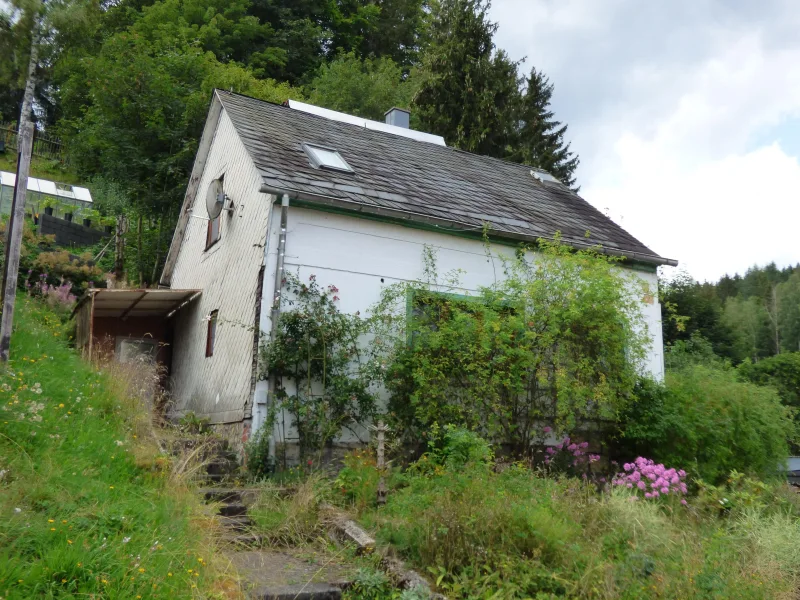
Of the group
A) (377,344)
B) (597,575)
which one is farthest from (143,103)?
(597,575)

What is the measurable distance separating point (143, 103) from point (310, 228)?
14714 millimetres

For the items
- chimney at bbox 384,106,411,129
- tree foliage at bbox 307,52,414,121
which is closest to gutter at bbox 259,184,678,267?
chimney at bbox 384,106,411,129

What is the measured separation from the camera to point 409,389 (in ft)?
29.2

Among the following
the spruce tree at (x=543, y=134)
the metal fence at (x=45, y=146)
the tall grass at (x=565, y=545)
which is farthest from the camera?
the metal fence at (x=45, y=146)

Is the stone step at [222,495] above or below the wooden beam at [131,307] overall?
below

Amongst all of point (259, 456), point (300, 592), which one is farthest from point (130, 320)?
point (300, 592)

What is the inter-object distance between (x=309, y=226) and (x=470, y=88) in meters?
19.1

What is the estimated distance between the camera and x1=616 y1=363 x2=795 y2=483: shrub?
9820mm

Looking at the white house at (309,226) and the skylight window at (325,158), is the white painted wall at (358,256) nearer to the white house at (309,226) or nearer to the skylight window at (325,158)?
the white house at (309,226)

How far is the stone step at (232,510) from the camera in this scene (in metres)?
6.83

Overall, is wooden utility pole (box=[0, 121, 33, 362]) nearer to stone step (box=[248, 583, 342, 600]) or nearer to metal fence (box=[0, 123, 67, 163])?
stone step (box=[248, 583, 342, 600])

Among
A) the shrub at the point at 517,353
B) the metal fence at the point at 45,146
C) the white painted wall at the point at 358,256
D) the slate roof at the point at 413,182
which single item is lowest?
the shrub at the point at 517,353

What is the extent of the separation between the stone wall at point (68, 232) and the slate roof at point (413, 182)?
33.4 feet

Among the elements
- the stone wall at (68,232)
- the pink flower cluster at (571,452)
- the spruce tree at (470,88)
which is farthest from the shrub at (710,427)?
the stone wall at (68,232)
